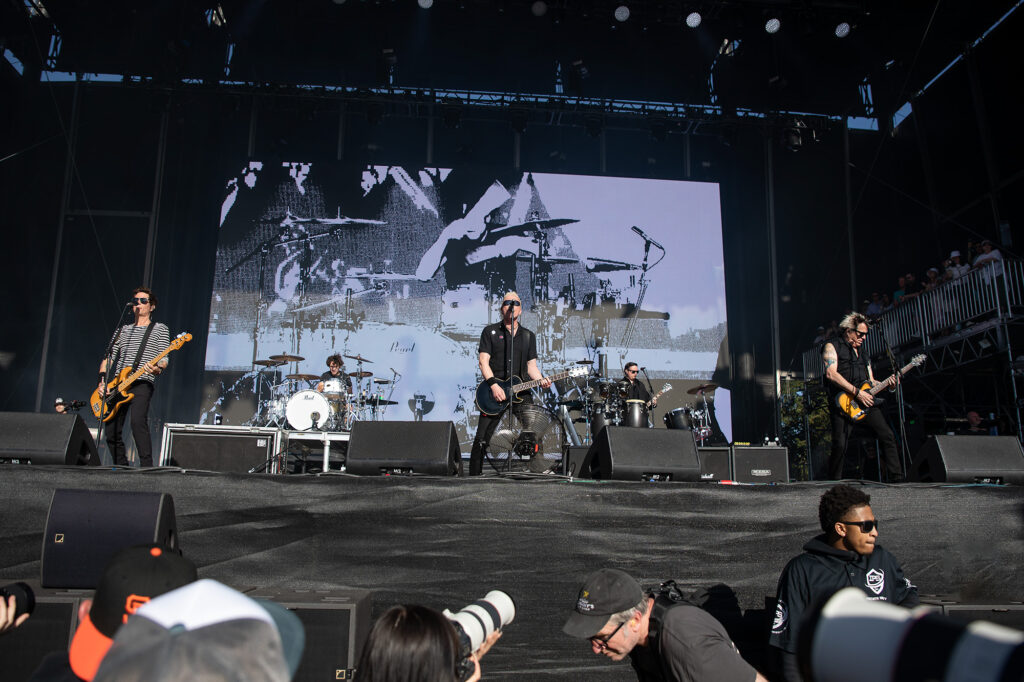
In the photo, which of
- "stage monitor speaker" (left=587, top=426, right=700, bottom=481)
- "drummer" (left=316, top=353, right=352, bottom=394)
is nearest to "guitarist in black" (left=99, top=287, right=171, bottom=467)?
"stage monitor speaker" (left=587, top=426, right=700, bottom=481)

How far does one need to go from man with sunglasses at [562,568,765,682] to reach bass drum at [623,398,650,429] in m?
7.29

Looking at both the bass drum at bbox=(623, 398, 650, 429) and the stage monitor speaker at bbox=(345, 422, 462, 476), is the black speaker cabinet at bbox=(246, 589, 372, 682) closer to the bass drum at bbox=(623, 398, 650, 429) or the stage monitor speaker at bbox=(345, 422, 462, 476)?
the stage monitor speaker at bbox=(345, 422, 462, 476)

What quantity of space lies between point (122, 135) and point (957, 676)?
15303mm

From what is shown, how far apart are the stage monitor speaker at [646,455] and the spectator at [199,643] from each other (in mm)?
4348

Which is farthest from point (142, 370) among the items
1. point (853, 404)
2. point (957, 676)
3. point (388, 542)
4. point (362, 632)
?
point (957, 676)

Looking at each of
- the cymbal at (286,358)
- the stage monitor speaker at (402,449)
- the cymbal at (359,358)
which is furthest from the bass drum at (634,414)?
the stage monitor speaker at (402,449)

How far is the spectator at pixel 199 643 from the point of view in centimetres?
98

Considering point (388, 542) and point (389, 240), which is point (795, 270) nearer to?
point (389, 240)

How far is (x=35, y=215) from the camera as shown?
12.8 m

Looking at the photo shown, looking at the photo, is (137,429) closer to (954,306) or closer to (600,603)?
(600,603)

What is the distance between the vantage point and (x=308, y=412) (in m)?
10.6

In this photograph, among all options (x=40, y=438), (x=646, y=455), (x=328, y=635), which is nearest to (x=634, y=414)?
(x=646, y=455)

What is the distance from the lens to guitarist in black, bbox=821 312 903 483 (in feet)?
22.6

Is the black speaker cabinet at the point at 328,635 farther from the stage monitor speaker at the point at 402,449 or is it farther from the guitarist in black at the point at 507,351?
the guitarist in black at the point at 507,351
